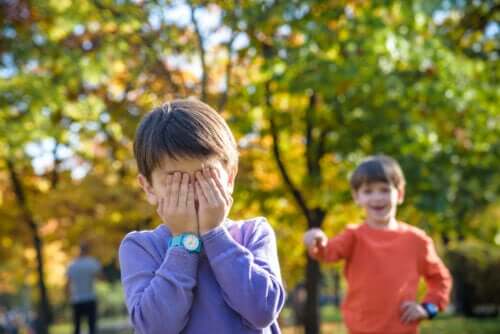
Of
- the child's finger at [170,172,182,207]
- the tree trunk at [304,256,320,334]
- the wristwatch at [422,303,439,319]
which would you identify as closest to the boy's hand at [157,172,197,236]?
the child's finger at [170,172,182,207]

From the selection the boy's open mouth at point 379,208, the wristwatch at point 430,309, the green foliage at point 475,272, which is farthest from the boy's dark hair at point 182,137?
the green foliage at point 475,272

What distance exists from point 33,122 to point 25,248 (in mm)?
→ 7769

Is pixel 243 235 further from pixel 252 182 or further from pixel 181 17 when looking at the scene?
pixel 252 182

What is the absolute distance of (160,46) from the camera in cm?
1056

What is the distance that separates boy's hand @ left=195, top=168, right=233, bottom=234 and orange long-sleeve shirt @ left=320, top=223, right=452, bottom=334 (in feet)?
8.97

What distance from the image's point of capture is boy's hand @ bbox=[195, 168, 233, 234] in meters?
2.19

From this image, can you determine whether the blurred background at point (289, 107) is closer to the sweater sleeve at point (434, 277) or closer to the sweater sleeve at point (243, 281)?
the sweater sleeve at point (434, 277)

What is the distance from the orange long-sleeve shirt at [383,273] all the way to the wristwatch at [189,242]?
2.74m

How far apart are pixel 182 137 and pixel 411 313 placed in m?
3.00

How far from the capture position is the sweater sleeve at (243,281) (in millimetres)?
2178

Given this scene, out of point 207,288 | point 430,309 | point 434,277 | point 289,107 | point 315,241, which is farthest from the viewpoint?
point 289,107

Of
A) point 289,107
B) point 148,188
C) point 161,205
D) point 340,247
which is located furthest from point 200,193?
point 289,107

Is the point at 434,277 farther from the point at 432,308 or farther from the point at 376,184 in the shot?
the point at 376,184

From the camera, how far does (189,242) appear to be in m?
2.23
